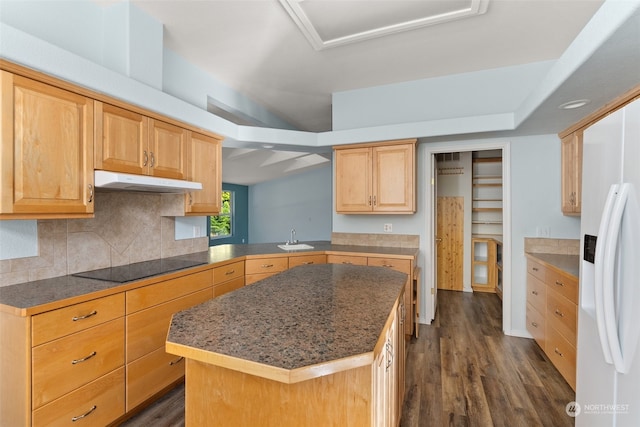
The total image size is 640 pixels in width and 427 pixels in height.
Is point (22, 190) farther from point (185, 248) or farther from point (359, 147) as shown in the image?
point (359, 147)

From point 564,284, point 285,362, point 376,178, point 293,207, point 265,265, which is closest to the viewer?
point 285,362

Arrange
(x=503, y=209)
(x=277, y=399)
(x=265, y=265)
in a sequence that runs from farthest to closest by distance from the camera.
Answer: (x=503, y=209)
(x=265, y=265)
(x=277, y=399)

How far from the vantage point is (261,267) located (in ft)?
10.3

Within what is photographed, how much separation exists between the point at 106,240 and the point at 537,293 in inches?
153

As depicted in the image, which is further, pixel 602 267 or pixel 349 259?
pixel 349 259

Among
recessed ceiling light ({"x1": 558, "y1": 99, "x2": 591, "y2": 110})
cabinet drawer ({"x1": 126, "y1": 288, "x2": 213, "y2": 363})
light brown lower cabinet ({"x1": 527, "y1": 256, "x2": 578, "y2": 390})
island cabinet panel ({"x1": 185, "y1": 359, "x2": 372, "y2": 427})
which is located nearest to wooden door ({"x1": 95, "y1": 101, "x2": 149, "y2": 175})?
cabinet drawer ({"x1": 126, "y1": 288, "x2": 213, "y2": 363})

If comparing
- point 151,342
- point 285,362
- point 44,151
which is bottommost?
point 151,342

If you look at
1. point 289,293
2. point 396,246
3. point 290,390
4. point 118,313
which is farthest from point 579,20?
point 118,313

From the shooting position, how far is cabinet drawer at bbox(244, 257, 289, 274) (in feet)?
10.1

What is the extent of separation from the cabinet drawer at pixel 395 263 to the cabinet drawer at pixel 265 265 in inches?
38.2

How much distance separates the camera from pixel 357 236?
378 centimetres

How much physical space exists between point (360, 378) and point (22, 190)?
77.1 inches

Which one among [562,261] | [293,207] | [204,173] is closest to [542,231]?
[562,261]

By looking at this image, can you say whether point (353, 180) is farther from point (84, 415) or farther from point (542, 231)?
point (84, 415)
